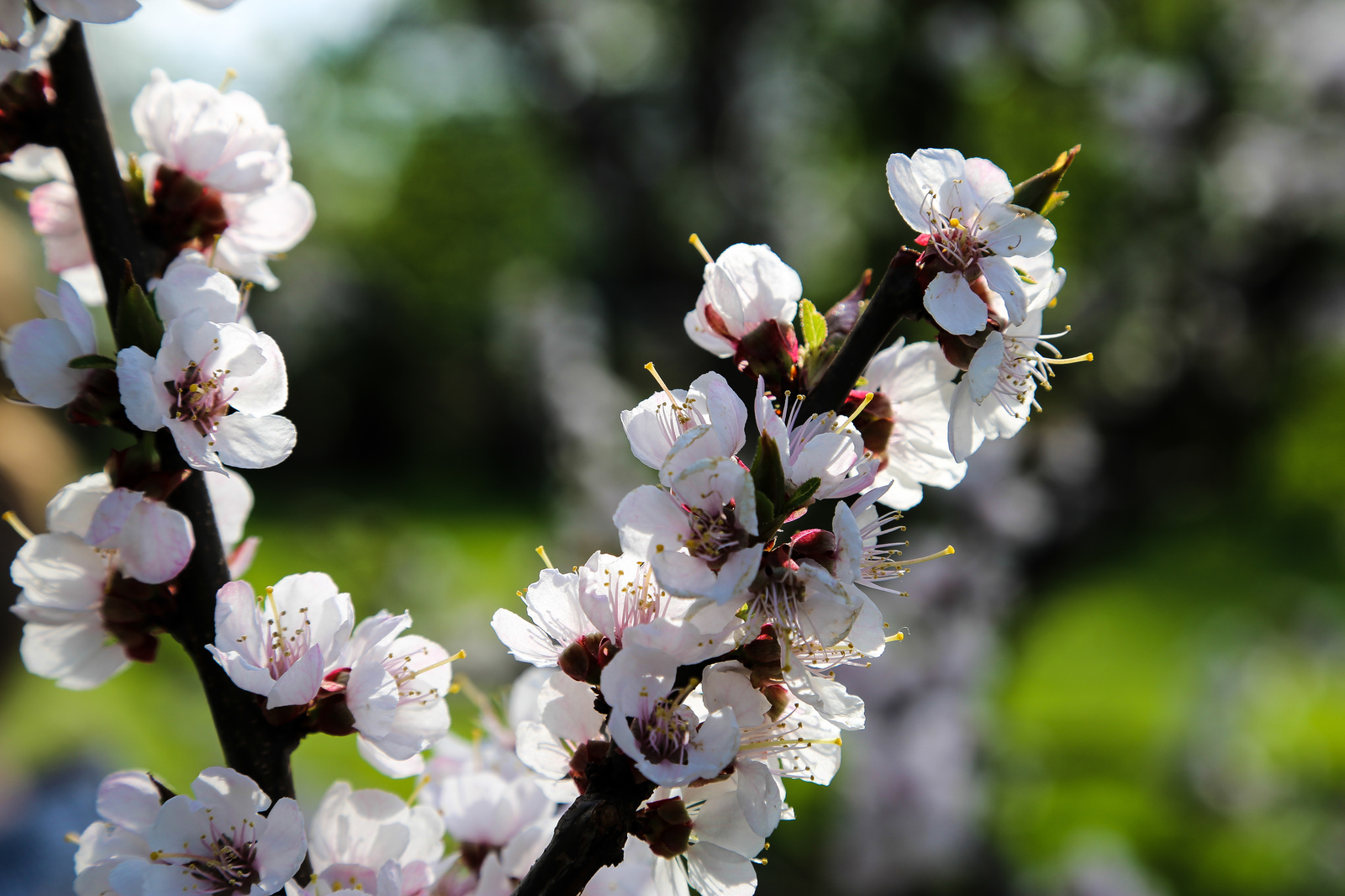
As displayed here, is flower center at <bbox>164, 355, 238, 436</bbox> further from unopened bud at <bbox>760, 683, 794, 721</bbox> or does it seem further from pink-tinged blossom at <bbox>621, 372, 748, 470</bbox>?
unopened bud at <bbox>760, 683, 794, 721</bbox>

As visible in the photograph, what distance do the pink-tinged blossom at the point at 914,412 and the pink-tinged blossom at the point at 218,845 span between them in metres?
0.46

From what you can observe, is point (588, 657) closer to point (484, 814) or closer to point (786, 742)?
point (786, 742)

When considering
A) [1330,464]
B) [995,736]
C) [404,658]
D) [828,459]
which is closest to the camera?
[828,459]

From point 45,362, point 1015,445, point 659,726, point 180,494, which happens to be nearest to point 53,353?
point 45,362

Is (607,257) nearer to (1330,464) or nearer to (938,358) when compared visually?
(1330,464)

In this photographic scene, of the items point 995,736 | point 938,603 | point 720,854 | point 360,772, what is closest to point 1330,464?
point 995,736

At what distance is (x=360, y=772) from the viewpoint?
15.8ft

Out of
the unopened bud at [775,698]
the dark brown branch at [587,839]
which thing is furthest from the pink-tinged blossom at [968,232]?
the dark brown branch at [587,839]

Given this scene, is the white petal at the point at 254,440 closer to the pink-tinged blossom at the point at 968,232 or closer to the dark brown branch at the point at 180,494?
the dark brown branch at the point at 180,494

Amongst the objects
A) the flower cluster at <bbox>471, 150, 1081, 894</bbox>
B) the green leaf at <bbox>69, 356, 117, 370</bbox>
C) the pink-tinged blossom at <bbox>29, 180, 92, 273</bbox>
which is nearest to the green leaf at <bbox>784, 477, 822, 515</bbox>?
the flower cluster at <bbox>471, 150, 1081, 894</bbox>

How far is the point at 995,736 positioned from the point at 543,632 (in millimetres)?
2987

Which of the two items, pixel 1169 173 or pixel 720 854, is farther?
pixel 1169 173

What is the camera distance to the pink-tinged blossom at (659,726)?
54 cm

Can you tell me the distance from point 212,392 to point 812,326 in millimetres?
403
